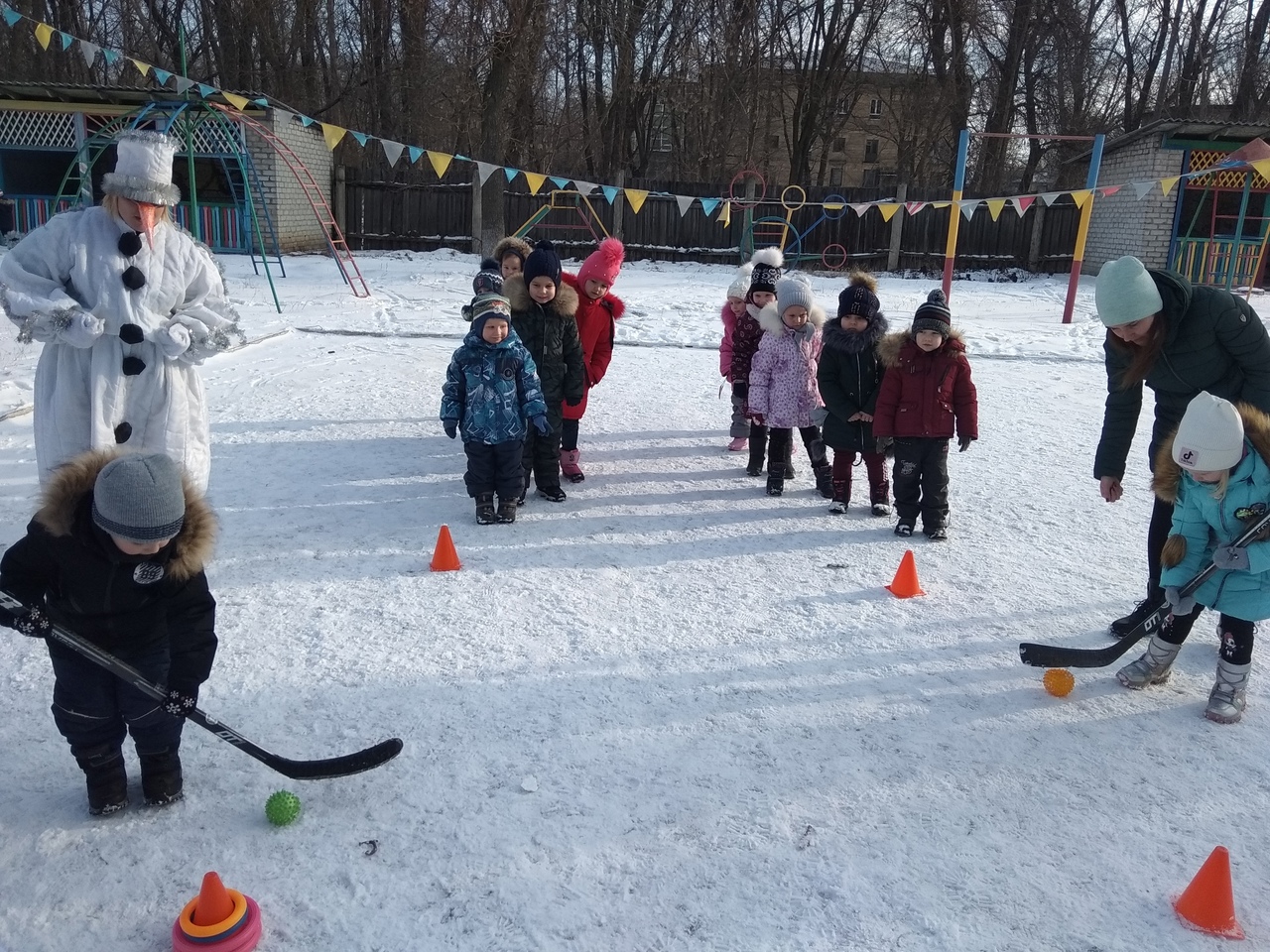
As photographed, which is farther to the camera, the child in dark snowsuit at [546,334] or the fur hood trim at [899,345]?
the child in dark snowsuit at [546,334]

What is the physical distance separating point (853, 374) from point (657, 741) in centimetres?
278

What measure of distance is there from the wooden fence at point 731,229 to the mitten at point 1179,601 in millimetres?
18382

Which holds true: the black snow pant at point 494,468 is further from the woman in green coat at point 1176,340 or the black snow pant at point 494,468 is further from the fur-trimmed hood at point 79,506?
the woman in green coat at point 1176,340

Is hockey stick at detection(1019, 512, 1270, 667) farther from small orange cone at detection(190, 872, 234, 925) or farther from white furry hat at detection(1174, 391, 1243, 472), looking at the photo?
small orange cone at detection(190, 872, 234, 925)

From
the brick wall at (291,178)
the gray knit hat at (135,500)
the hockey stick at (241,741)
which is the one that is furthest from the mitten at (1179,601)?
the brick wall at (291,178)

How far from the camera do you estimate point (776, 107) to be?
28891mm

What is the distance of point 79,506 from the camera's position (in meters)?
2.24

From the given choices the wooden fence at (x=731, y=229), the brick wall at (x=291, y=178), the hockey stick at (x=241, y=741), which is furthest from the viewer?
the wooden fence at (x=731, y=229)

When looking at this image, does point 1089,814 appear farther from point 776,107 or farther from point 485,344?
point 776,107

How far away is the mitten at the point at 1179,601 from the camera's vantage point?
122 inches

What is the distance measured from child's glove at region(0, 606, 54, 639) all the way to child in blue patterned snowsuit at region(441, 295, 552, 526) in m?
2.64

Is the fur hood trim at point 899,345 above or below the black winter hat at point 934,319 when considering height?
below

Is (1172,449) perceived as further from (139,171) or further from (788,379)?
(139,171)

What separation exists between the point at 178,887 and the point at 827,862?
162 cm
